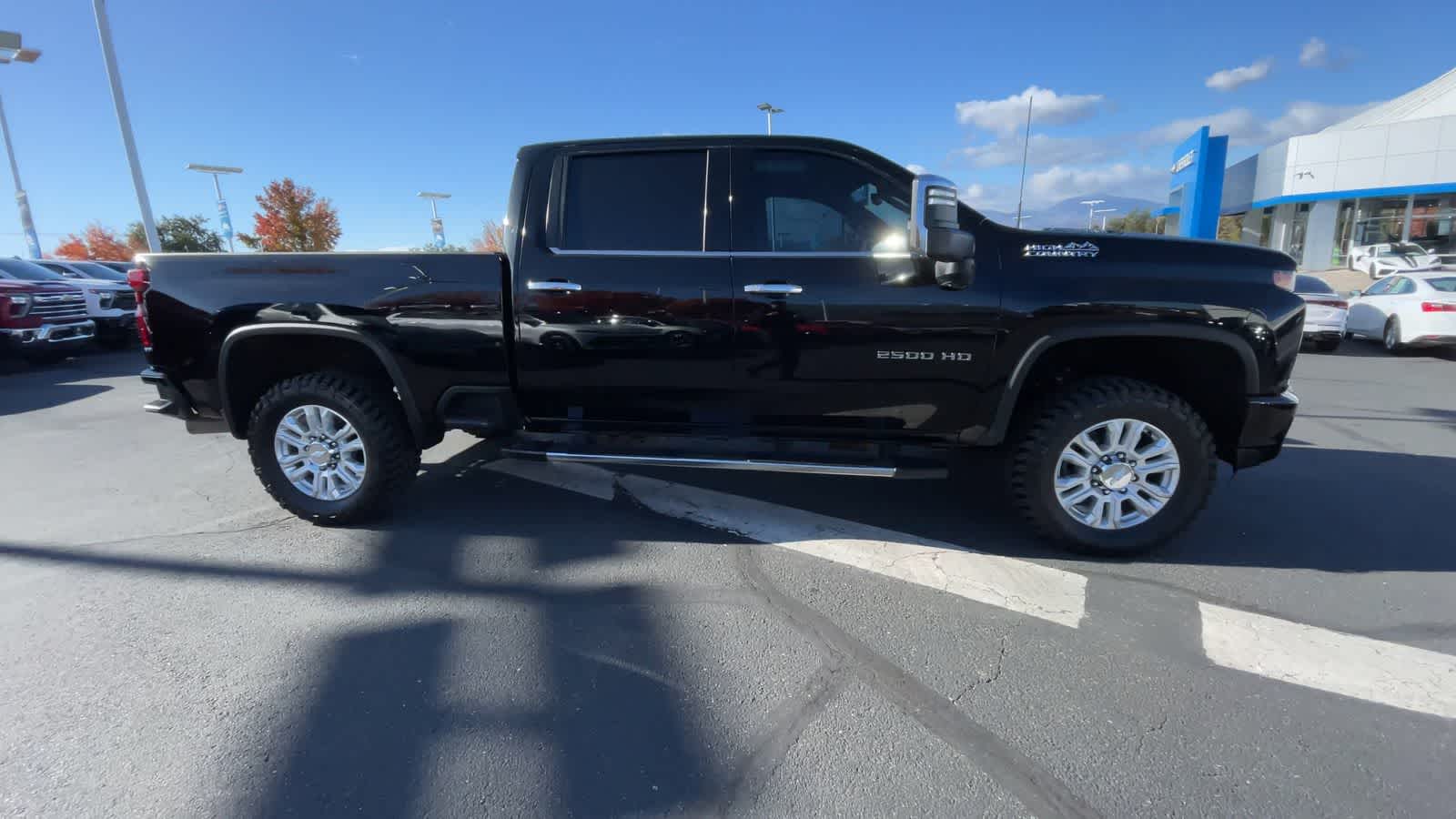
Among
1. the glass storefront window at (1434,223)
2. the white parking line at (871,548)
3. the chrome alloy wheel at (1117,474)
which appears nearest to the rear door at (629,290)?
the white parking line at (871,548)

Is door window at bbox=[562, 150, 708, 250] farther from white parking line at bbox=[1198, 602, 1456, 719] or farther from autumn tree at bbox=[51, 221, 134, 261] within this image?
autumn tree at bbox=[51, 221, 134, 261]

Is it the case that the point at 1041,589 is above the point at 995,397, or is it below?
below

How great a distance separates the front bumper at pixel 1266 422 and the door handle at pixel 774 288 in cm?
224

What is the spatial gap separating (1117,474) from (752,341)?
75.5 inches

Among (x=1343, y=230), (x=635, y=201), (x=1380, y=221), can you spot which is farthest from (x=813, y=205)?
(x=1343, y=230)

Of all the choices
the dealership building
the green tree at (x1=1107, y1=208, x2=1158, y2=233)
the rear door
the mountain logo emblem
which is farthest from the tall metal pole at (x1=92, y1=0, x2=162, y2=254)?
the green tree at (x1=1107, y1=208, x2=1158, y2=233)

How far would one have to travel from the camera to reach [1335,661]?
2621 mm

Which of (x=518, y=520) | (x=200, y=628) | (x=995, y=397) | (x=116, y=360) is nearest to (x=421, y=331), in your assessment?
(x=518, y=520)

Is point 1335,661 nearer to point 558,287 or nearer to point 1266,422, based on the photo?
point 1266,422

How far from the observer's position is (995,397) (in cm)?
340

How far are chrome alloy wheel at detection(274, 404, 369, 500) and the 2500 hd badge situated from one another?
9.30ft

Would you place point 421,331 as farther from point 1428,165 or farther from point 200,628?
point 1428,165

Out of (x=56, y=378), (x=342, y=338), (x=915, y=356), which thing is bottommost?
(x=56, y=378)

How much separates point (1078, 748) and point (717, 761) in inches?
44.9
